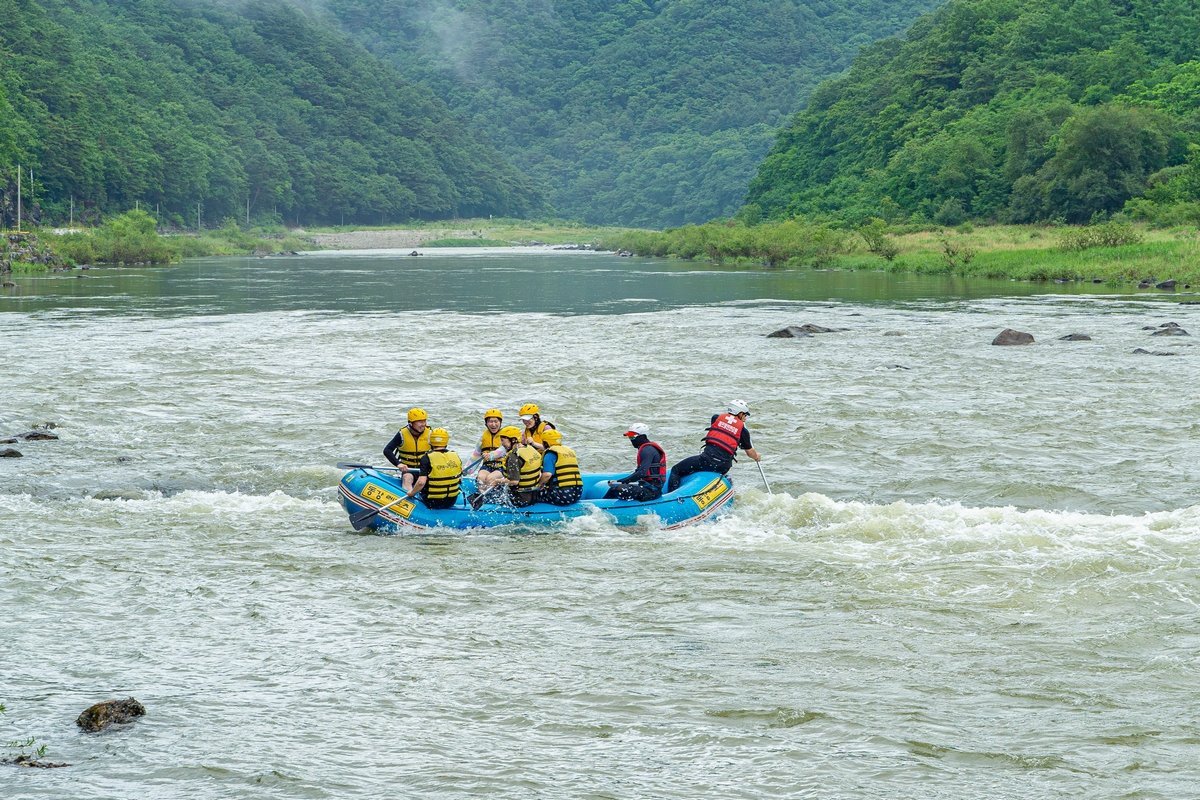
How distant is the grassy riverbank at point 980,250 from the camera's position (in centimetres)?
5722

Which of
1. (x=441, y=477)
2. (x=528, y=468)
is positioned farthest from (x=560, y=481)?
(x=441, y=477)

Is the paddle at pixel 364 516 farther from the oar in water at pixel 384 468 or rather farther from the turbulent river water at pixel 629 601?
the oar in water at pixel 384 468

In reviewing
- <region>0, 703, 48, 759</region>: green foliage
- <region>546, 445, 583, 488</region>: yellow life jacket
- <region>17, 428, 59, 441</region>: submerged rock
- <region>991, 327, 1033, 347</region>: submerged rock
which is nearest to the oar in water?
<region>546, 445, 583, 488</region>: yellow life jacket

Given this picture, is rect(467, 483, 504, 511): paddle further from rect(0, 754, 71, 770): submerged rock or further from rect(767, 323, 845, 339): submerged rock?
rect(767, 323, 845, 339): submerged rock

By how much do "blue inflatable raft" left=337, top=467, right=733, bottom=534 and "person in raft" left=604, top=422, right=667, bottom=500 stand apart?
0.18 meters

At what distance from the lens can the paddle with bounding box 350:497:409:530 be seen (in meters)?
Result: 16.4

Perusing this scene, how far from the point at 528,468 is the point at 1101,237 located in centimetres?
5107

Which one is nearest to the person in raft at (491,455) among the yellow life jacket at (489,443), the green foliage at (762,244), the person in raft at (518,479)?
the yellow life jacket at (489,443)

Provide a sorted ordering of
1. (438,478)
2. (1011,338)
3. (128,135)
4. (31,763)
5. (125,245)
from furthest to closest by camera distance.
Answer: (128,135) < (125,245) < (1011,338) < (438,478) < (31,763)

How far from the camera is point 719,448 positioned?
17.7 m

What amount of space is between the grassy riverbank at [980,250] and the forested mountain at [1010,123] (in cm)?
411

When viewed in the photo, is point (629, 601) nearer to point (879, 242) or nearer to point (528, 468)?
point (528, 468)

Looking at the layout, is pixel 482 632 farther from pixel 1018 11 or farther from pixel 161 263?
pixel 1018 11

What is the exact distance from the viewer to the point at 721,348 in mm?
36531
